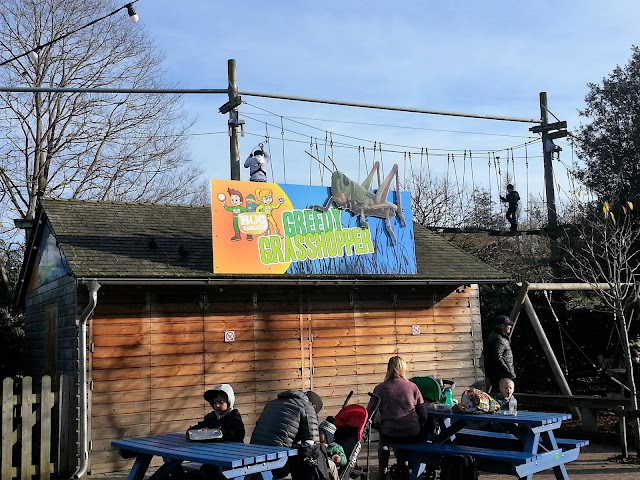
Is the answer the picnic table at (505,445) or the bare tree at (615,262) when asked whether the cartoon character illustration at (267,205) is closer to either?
the picnic table at (505,445)

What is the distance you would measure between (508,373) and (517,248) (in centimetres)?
1264

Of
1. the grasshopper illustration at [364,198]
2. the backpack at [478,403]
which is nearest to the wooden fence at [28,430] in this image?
the grasshopper illustration at [364,198]

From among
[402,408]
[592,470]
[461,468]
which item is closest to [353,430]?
[402,408]

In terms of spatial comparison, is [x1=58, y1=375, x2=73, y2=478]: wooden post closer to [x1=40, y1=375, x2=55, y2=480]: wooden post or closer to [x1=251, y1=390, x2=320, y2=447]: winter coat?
[x1=40, y1=375, x2=55, y2=480]: wooden post

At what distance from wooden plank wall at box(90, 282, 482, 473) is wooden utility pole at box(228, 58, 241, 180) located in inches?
132

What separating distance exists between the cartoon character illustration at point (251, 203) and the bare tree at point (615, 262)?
18.6ft

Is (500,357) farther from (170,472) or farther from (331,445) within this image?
(170,472)

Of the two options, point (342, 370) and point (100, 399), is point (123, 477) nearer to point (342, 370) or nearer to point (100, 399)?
point (100, 399)

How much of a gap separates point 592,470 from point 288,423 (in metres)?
4.95

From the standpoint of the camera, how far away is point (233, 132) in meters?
14.7

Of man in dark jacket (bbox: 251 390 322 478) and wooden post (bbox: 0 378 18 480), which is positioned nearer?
man in dark jacket (bbox: 251 390 322 478)

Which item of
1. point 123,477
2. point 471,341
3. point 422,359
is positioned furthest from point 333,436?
point 471,341

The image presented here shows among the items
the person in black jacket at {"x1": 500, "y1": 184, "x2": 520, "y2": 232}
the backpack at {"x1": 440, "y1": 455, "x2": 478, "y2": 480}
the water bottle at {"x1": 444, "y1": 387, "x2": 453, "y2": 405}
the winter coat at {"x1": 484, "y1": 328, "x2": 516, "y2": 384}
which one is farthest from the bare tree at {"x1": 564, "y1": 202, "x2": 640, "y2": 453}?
the backpack at {"x1": 440, "y1": 455, "x2": 478, "y2": 480}

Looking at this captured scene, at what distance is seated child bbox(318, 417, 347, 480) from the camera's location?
7.39 metres
